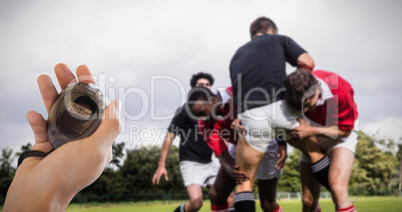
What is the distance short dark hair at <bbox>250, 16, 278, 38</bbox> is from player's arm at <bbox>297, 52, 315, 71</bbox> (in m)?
0.49

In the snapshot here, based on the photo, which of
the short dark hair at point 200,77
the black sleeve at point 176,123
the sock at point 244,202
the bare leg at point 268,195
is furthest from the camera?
the short dark hair at point 200,77

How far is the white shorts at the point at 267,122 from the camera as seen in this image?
301cm

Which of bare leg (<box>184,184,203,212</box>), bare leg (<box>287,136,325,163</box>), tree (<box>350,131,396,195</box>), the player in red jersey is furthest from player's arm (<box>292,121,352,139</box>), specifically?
tree (<box>350,131,396,195</box>)

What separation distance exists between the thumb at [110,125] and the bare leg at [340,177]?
2.45 metres

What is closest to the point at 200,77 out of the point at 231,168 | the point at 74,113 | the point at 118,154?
the point at 231,168

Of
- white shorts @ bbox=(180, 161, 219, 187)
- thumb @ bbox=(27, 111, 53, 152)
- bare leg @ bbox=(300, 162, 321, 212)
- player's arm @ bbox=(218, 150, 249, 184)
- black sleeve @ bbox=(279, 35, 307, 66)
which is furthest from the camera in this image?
white shorts @ bbox=(180, 161, 219, 187)

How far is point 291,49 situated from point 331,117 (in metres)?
0.73

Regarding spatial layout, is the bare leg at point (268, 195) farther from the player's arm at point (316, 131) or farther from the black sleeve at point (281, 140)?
the player's arm at point (316, 131)

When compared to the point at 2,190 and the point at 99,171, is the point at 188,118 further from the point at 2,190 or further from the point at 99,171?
the point at 2,190

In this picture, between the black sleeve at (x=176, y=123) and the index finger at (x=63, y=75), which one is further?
the black sleeve at (x=176, y=123)

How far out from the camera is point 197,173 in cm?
567

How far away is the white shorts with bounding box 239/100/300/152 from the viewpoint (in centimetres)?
301

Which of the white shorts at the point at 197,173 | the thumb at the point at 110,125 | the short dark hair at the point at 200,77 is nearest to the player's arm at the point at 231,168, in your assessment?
the white shorts at the point at 197,173

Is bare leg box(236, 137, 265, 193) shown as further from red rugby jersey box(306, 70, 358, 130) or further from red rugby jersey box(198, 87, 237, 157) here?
red rugby jersey box(306, 70, 358, 130)
